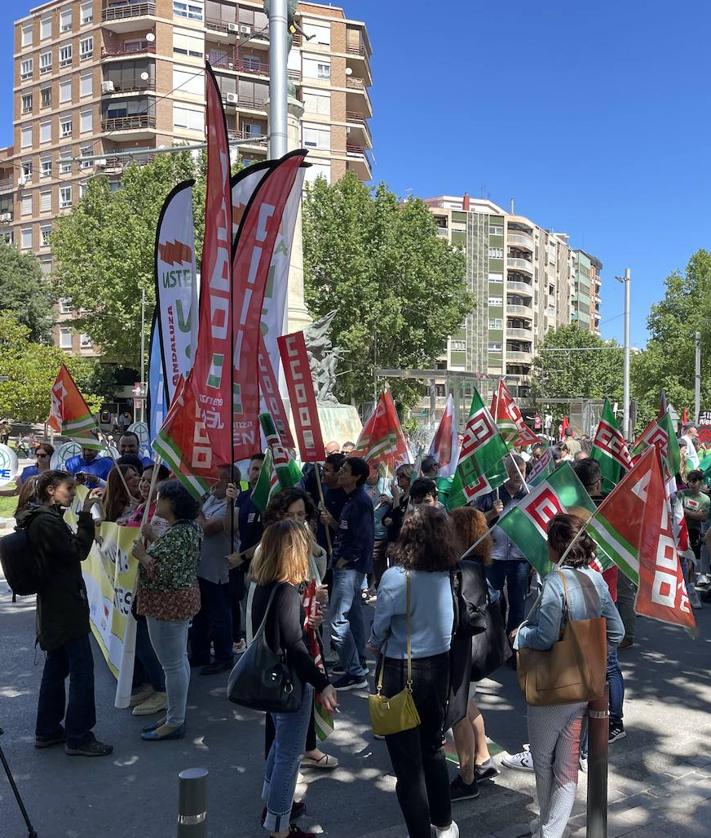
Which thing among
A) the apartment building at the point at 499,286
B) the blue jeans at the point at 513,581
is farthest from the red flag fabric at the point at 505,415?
the apartment building at the point at 499,286

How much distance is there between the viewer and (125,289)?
34.7 metres

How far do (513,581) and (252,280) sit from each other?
347 cm

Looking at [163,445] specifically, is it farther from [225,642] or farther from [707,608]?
[707,608]

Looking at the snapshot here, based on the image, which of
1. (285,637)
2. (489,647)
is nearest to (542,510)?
(489,647)

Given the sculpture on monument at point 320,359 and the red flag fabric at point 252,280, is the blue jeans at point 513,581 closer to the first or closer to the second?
the red flag fabric at point 252,280

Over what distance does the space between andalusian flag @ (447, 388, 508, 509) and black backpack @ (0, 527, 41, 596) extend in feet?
10.8

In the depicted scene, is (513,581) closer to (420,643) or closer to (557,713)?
(557,713)

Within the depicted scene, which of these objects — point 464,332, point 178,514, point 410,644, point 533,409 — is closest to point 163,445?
point 178,514

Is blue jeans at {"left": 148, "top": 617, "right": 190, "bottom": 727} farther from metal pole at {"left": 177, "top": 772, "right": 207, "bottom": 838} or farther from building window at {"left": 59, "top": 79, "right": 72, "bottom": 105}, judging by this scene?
building window at {"left": 59, "top": 79, "right": 72, "bottom": 105}

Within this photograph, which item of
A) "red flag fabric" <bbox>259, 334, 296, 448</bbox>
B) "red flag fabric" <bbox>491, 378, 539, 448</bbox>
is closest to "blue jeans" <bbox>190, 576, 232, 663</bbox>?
"red flag fabric" <bbox>259, 334, 296, 448</bbox>

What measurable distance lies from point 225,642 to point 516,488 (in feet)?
9.68

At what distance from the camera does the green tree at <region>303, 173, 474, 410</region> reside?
3697cm

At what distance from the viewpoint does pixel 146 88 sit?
50562mm

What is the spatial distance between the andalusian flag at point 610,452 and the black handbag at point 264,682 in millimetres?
5044
